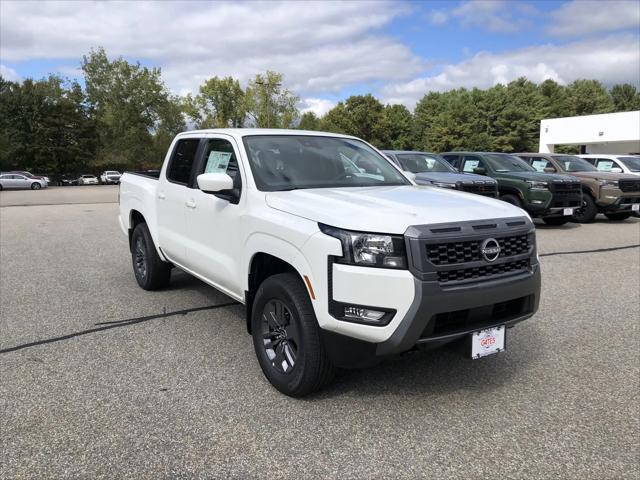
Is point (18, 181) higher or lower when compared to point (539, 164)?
lower

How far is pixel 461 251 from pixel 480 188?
8115mm

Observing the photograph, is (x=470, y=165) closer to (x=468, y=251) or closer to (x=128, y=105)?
(x=468, y=251)

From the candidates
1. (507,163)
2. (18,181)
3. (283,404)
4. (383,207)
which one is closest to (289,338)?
(283,404)

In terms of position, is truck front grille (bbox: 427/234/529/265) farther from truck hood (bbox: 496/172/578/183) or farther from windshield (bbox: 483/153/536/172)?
windshield (bbox: 483/153/536/172)

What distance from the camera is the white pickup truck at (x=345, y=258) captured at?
9.43ft

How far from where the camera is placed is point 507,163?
13.2 m

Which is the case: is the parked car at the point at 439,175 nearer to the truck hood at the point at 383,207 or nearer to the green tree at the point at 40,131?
the truck hood at the point at 383,207

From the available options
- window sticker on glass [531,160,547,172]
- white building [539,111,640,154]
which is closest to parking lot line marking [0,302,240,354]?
window sticker on glass [531,160,547,172]

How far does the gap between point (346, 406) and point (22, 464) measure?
6.07 feet

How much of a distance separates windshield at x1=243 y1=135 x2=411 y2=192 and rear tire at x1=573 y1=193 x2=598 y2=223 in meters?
10.2

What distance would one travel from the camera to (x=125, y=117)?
2589 inches

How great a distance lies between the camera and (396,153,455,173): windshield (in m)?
11.9

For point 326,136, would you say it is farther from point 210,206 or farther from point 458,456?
point 458,456

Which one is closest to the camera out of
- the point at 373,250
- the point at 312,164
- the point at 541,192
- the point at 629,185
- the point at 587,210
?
the point at 373,250
